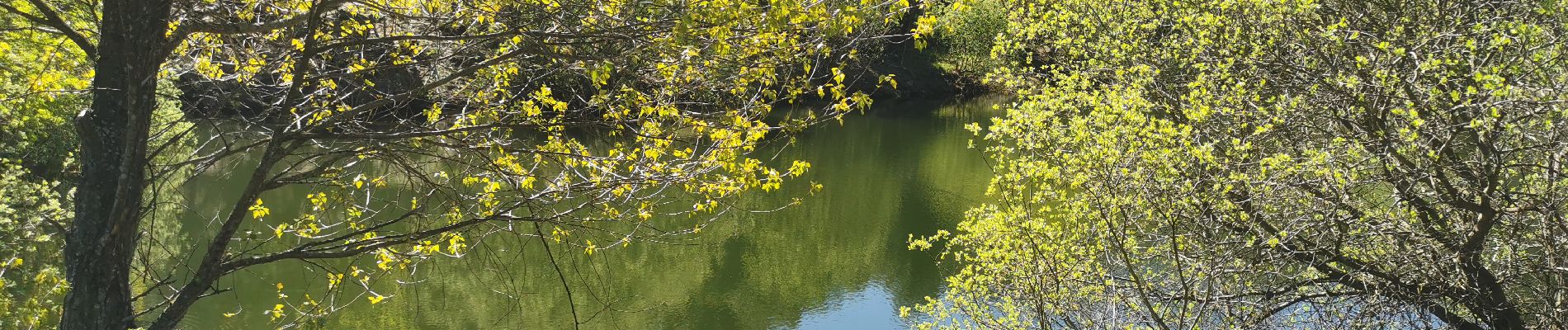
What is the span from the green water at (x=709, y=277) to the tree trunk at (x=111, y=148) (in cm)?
493

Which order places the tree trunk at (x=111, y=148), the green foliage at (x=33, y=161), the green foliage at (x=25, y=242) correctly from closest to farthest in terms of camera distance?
the tree trunk at (x=111, y=148) → the green foliage at (x=33, y=161) → the green foliage at (x=25, y=242)

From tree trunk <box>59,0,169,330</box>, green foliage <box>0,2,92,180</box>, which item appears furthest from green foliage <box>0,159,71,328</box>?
tree trunk <box>59,0,169,330</box>

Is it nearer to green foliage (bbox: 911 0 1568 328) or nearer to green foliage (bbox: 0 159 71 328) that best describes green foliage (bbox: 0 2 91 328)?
green foliage (bbox: 0 159 71 328)

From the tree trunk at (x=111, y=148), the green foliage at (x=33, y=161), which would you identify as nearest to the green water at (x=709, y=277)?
the green foliage at (x=33, y=161)

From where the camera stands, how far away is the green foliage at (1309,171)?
22.5 ft

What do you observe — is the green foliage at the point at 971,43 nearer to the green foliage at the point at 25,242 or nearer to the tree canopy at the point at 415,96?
the green foliage at the point at 25,242

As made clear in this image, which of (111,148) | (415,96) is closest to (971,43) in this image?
(415,96)

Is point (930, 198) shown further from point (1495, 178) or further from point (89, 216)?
point (89, 216)

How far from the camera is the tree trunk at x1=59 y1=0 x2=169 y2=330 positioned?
15.1 ft

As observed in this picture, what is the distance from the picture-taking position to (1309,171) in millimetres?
7402

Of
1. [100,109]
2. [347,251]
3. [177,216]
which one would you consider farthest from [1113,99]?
[177,216]

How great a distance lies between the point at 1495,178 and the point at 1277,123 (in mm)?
1326

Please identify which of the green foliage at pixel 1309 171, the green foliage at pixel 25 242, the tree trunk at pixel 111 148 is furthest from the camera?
the green foliage at pixel 25 242

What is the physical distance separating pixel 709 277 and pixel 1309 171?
1001 cm
